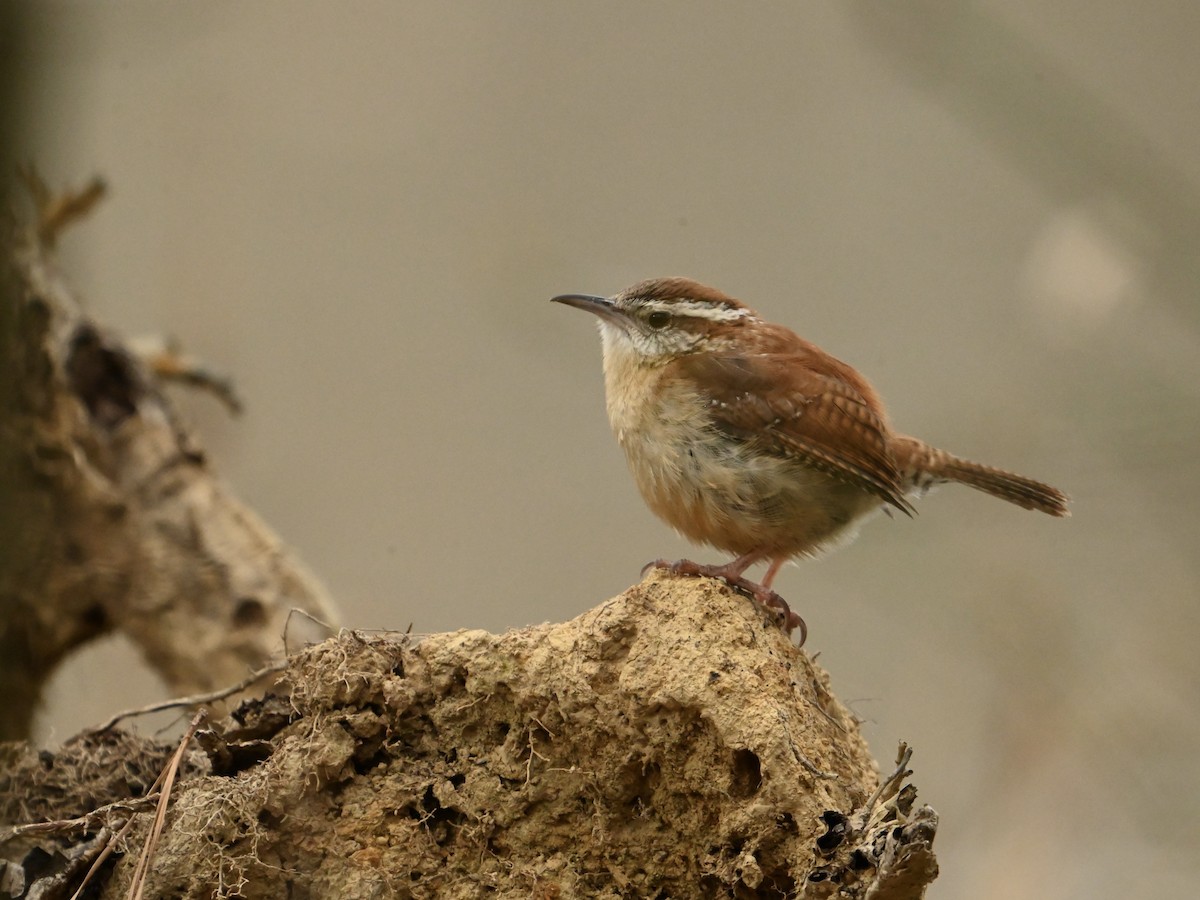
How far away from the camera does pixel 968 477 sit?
5.16 metres

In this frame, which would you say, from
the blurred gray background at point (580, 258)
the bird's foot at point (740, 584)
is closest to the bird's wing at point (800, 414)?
the bird's foot at point (740, 584)

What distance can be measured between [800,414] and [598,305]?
1.07 metres

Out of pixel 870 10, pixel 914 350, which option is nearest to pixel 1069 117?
pixel 870 10

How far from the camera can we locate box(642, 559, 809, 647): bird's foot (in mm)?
3871

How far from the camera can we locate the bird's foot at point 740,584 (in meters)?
3.87

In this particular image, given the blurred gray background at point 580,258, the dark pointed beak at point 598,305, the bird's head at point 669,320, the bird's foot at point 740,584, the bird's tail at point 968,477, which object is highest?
the blurred gray background at point 580,258

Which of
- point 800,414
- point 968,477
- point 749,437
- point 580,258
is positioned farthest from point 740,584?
point 580,258

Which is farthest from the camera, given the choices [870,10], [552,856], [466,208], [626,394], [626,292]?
[466,208]

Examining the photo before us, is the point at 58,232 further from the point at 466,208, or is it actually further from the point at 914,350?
the point at 914,350

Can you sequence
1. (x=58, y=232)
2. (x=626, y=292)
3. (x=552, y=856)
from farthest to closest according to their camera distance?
1. (x=58, y=232)
2. (x=626, y=292)
3. (x=552, y=856)

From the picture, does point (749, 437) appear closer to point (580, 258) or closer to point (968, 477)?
point (968, 477)

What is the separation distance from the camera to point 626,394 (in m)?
4.91

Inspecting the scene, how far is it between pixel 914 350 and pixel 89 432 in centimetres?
632

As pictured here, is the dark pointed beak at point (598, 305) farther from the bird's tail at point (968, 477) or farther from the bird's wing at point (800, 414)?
the bird's tail at point (968, 477)
